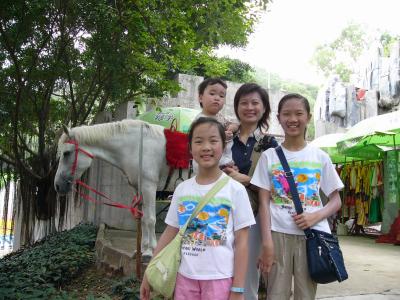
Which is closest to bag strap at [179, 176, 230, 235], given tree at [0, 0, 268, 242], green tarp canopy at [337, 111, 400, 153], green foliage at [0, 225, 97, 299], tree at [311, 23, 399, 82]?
green foliage at [0, 225, 97, 299]

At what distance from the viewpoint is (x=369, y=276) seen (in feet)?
15.0

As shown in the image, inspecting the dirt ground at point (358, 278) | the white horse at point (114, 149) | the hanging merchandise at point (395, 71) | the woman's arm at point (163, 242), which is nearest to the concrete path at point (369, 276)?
the dirt ground at point (358, 278)

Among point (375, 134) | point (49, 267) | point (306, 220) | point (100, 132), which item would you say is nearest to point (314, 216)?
point (306, 220)

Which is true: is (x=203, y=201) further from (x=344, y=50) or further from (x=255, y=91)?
(x=344, y=50)

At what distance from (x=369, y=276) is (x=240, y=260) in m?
3.20

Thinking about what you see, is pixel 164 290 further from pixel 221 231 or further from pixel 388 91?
pixel 388 91

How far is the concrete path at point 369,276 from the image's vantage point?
367cm

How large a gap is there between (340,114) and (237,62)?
16.9ft

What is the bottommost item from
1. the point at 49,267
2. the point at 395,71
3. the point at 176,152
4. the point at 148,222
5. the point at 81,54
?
the point at 49,267

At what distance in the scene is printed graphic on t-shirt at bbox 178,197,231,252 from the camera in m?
2.07

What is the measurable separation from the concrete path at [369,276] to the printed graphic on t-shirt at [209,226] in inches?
74.7

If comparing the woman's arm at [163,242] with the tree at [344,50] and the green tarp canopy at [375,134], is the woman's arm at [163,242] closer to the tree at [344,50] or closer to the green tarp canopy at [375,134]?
the green tarp canopy at [375,134]

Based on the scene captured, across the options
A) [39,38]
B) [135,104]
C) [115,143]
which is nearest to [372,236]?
[135,104]

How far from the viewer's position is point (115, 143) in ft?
17.6
